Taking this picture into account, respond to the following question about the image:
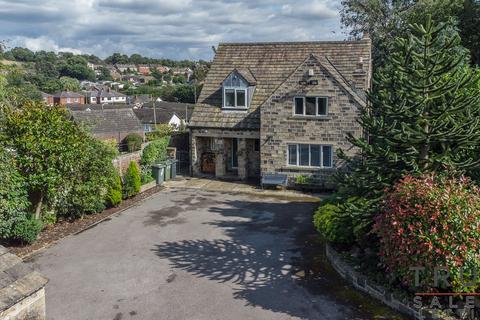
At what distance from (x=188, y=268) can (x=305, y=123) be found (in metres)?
13.2

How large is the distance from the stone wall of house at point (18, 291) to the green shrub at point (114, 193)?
43.1ft

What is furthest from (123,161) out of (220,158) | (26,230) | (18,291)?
(18,291)

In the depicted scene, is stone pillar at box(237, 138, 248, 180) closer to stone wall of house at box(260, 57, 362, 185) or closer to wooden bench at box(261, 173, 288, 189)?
stone wall of house at box(260, 57, 362, 185)

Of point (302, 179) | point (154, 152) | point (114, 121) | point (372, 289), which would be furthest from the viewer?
point (114, 121)

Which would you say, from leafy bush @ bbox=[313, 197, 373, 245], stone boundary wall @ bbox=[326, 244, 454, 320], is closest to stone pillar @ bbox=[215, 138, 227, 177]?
leafy bush @ bbox=[313, 197, 373, 245]

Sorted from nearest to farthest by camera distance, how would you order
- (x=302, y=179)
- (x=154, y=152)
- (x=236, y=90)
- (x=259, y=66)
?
(x=302, y=179), (x=154, y=152), (x=236, y=90), (x=259, y=66)

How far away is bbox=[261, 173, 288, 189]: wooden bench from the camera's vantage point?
25.5 metres

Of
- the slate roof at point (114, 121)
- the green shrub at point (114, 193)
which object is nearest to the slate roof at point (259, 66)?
the green shrub at point (114, 193)

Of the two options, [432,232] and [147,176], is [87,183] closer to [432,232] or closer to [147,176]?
[147,176]

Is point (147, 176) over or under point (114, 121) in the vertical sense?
under

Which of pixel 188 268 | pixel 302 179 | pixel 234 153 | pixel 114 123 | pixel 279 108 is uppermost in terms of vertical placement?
pixel 279 108

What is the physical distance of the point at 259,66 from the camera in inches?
1144

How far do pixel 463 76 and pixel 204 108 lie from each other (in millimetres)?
17896

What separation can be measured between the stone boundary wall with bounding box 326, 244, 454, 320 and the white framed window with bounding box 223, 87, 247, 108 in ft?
47.4
